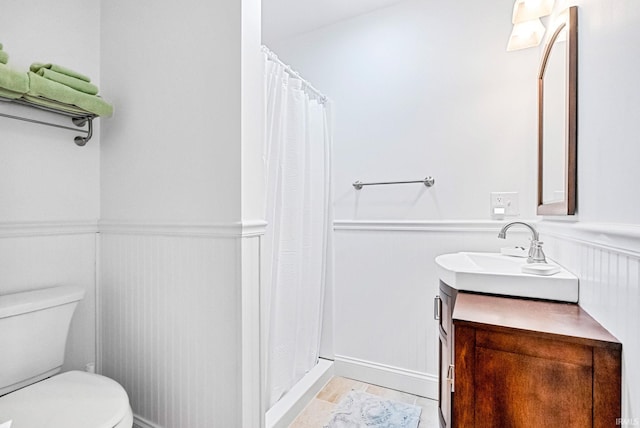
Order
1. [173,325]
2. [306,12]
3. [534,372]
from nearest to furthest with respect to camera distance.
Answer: [534,372] < [173,325] < [306,12]

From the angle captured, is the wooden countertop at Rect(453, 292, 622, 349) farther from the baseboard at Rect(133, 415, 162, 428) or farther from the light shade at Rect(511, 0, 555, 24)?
the baseboard at Rect(133, 415, 162, 428)

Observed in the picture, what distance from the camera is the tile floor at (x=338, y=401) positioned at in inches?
65.6

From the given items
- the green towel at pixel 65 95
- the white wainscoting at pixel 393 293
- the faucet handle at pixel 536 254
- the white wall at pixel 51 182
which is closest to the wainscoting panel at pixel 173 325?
the white wall at pixel 51 182

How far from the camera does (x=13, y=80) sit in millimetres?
1137

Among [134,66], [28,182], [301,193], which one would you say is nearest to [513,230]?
[301,193]

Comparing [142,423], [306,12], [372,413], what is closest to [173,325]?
[142,423]

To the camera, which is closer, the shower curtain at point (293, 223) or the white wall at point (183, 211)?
the white wall at point (183, 211)

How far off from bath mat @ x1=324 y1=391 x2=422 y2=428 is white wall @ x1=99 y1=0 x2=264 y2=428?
0.64m

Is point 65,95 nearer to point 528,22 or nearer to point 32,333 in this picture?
point 32,333

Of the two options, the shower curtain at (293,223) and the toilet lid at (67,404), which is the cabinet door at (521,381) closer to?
the shower curtain at (293,223)

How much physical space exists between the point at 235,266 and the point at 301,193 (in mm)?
735

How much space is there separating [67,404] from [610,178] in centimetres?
171

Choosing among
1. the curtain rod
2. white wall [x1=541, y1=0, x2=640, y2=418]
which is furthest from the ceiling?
white wall [x1=541, y1=0, x2=640, y2=418]

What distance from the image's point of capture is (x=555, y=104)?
50.8 inches
